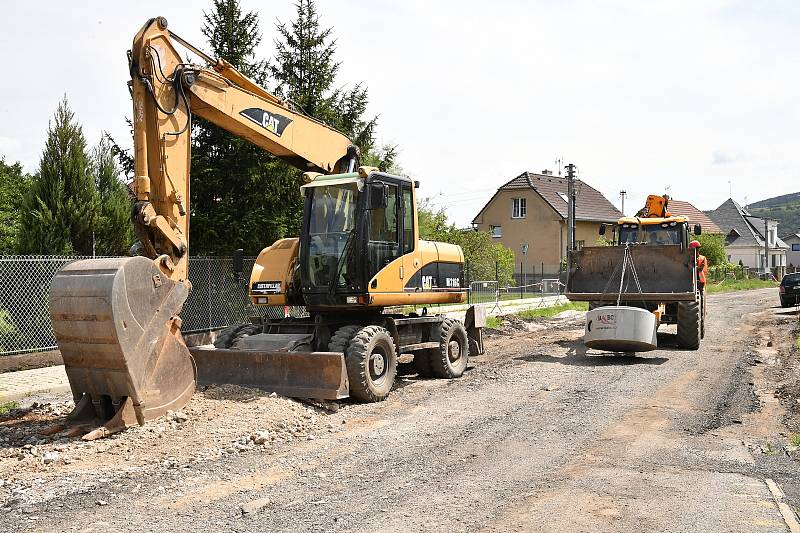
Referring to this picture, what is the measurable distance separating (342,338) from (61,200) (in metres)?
9.11

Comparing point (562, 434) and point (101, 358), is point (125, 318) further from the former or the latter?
point (562, 434)

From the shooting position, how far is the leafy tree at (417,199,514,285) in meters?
34.0

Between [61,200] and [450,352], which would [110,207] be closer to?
[61,200]

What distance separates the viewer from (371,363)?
987cm

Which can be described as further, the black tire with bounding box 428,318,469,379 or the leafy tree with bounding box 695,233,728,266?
the leafy tree with bounding box 695,233,728,266

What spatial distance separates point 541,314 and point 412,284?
1510 centimetres

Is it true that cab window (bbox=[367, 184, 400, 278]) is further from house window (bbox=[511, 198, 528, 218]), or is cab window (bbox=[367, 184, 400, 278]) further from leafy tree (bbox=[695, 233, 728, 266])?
leafy tree (bbox=[695, 233, 728, 266])

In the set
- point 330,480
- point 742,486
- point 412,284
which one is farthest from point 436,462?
point 412,284

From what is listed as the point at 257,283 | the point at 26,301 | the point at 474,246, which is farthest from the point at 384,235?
the point at 474,246

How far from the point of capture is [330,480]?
21.1 feet

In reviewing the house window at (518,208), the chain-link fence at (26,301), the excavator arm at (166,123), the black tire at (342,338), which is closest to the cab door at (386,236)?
the black tire at (342,338)

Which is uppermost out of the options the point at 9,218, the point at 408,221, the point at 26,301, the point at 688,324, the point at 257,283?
the point at 9,218

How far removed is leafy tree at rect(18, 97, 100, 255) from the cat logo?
7606 millimetres

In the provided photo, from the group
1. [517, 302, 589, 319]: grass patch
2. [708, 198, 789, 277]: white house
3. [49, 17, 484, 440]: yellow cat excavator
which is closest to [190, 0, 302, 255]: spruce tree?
[49, 17, 484, 440]: yellow cat excavator
